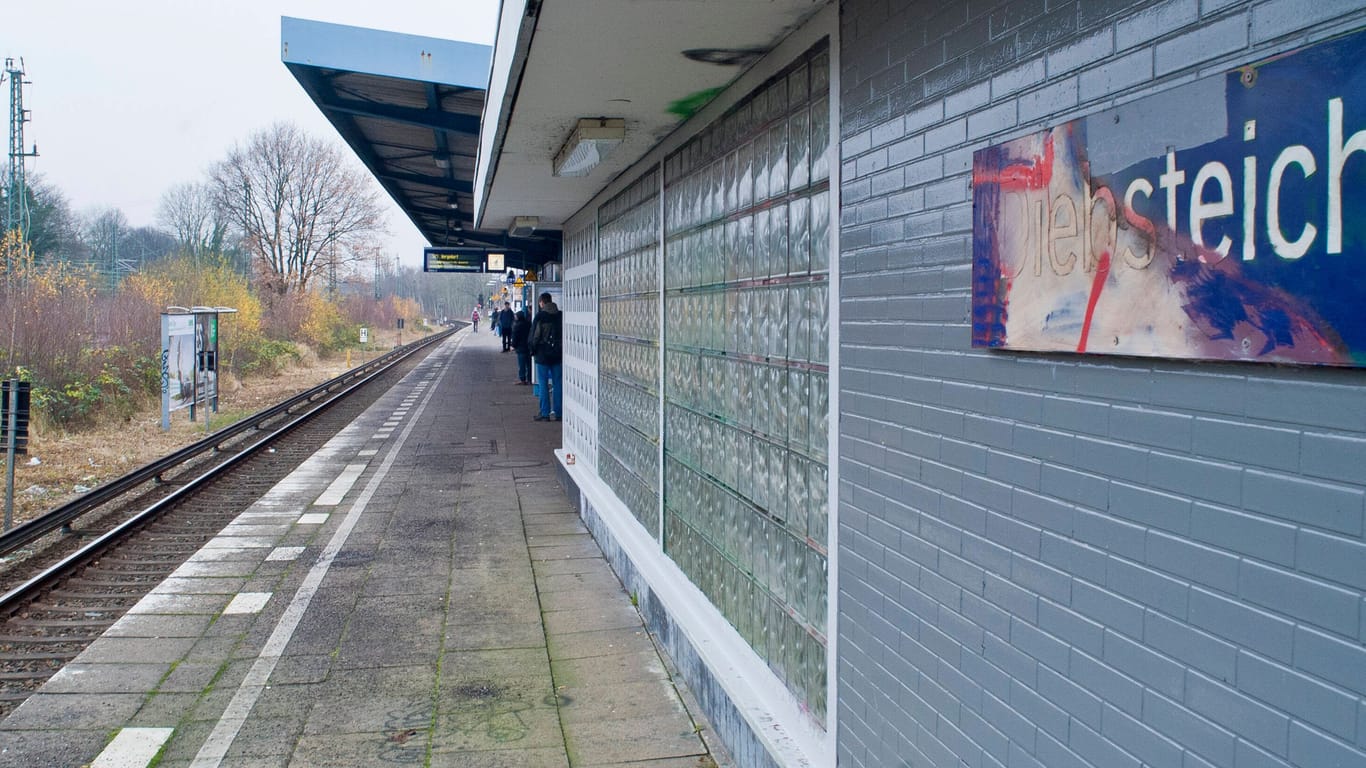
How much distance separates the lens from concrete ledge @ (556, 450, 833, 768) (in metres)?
3.99

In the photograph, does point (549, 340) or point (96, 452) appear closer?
point (96, 452)

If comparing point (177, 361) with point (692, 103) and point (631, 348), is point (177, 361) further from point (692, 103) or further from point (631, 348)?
point (692, 103)

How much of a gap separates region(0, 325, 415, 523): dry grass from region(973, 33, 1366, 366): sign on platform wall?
35.5ft

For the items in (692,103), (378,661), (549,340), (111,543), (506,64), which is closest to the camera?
(506,64)

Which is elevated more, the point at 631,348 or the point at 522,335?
the point at 522,335

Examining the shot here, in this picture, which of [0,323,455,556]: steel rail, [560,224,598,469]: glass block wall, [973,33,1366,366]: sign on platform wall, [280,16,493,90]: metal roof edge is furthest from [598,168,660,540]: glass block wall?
[0,323,455,556]: steel rail

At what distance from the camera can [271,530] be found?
31.4ft

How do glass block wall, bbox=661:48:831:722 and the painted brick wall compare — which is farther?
glass block wall, bbox=661:48:831:722

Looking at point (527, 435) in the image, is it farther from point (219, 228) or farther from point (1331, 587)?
point (219, 228)

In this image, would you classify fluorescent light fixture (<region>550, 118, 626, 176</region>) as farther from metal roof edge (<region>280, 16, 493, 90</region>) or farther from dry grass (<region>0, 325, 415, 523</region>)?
dry grass (<region>0, 325, 415, 523</region>)

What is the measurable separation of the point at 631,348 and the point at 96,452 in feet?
33.3

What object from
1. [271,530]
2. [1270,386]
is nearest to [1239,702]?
[1270,386]

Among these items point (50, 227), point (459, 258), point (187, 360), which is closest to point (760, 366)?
point (187, 360)

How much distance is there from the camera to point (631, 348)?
7.80m
